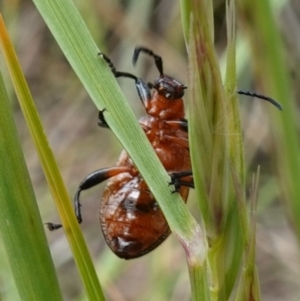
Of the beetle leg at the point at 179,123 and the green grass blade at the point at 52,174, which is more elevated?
the beetle leg at the point at 179,123

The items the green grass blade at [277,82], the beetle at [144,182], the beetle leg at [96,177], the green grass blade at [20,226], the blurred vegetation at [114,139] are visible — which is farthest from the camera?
the blurred vegetation at [114,139]

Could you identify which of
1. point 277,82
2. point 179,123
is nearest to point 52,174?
point 277,82

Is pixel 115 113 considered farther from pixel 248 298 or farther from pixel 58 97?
pixel 58 97

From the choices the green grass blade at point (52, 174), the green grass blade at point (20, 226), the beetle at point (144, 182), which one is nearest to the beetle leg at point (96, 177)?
the beetle at point (144, 182)

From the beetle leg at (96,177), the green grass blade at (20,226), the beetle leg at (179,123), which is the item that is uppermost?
the beetle leg at (179,123)

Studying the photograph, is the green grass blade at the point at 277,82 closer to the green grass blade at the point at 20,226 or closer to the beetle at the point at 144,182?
the beetle at the point at 144,182

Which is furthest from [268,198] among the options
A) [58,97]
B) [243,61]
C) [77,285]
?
[58,97]

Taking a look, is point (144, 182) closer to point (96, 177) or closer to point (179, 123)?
point (96, 177)
